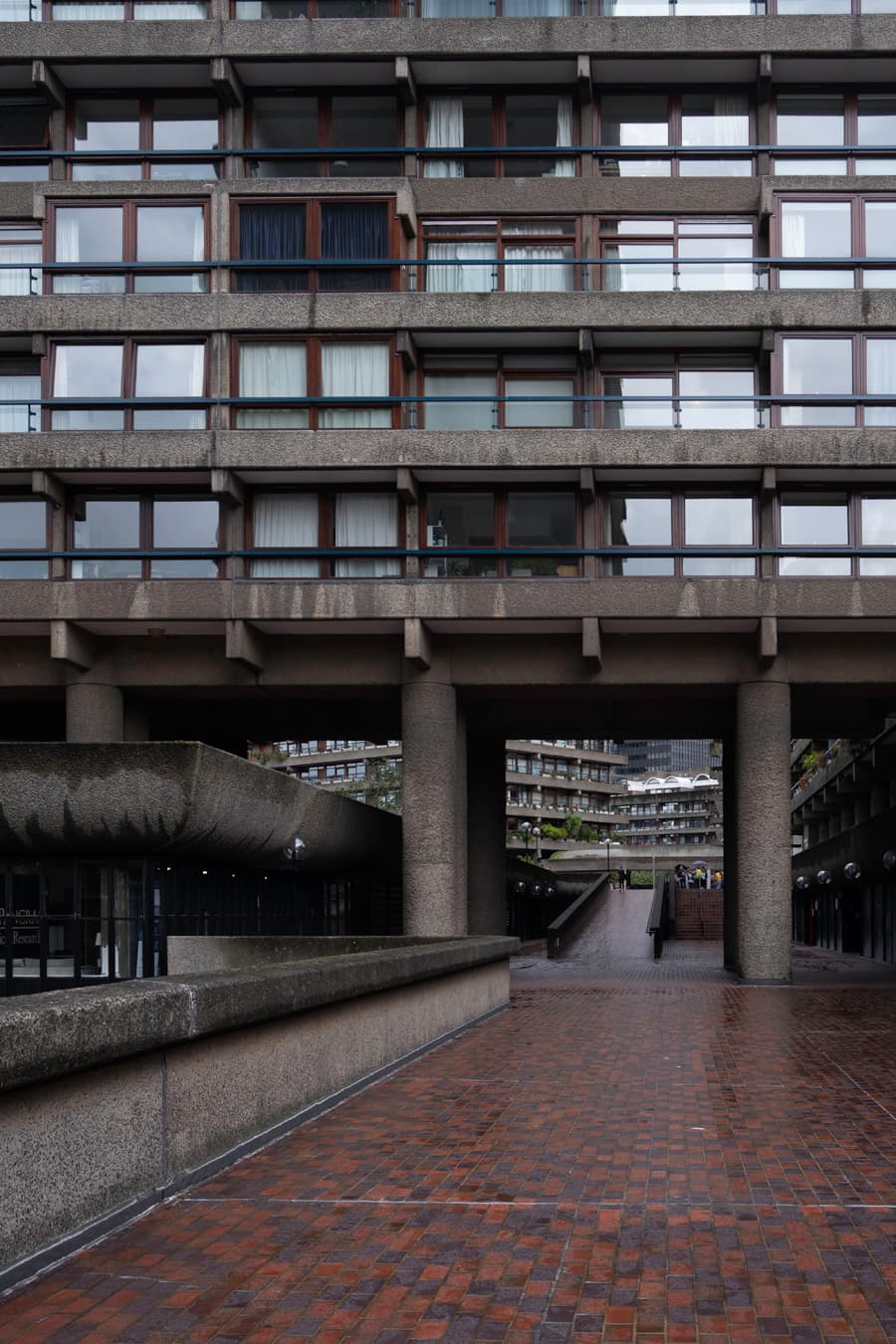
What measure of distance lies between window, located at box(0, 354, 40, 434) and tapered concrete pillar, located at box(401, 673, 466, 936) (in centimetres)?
991

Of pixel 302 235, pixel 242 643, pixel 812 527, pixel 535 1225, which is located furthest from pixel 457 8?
pixel 535 1225

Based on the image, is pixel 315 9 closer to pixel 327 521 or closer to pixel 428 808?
pixel 327 521

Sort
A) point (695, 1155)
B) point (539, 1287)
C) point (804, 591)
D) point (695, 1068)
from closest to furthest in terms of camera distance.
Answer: point (539, 1287) < point (695, 1155) < point (695, 1068) < point (804, 591)

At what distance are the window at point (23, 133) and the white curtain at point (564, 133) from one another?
11429mm

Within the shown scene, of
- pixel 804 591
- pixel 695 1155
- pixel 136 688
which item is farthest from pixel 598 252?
pixel 695 1155

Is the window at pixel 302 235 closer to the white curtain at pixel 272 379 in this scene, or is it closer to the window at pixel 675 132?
the white curtain at pixel 272 379

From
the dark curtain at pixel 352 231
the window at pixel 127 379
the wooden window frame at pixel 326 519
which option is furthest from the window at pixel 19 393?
the dark curtain at pixel 352 231

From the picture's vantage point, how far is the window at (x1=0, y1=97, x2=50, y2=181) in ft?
113

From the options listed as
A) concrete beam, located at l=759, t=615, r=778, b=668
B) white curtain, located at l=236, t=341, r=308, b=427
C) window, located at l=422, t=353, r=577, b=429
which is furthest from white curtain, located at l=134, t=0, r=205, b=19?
concrete beam, located at l=759, t=615, r=778, b=668

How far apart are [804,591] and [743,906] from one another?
22.5 ft

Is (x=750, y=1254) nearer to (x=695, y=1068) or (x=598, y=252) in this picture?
(x=695, y=1068)

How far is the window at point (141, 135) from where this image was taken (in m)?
34.2

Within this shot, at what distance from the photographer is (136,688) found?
33.6 m

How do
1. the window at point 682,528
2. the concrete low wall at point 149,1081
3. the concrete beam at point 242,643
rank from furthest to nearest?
the window at point 682,528
the concrete beam at point 242,643
the concrete low wall at point 149,1081
